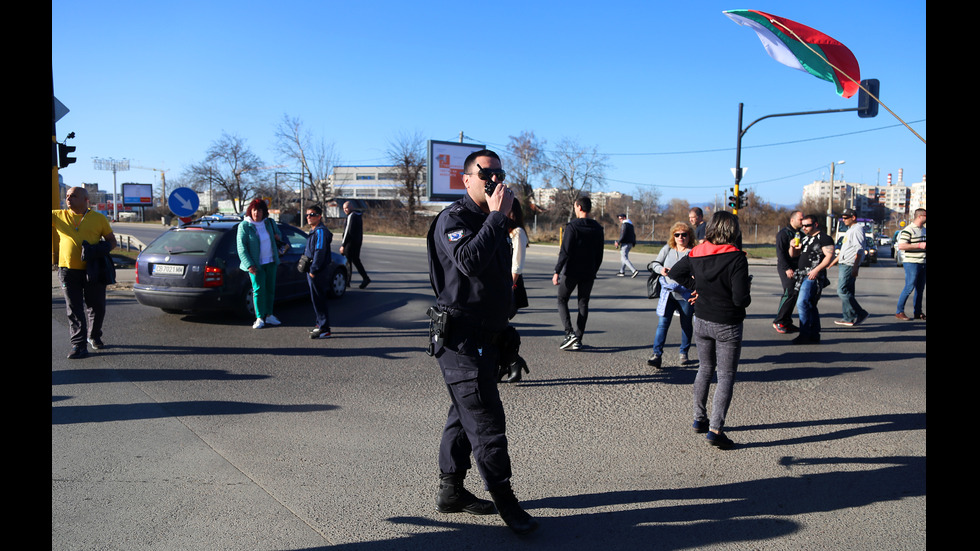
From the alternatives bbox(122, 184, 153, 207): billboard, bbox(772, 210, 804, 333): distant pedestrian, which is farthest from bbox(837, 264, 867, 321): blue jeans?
bbox(122, 184, 153, 207): billboard

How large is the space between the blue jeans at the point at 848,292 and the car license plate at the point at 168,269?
30.6 feet

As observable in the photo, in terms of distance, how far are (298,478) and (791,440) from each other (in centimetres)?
352

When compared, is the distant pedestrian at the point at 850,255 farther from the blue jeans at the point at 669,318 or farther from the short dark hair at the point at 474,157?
the short dark hair at the point at 474,157

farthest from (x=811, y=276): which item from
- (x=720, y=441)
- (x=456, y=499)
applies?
(x=456, y=499)

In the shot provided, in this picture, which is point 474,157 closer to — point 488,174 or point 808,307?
point 488,174

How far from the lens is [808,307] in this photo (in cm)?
795

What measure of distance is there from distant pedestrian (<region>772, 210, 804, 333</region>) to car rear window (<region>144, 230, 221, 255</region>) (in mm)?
8047

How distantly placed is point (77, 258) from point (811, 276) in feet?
28.9

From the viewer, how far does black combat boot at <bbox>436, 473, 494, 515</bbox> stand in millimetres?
3340

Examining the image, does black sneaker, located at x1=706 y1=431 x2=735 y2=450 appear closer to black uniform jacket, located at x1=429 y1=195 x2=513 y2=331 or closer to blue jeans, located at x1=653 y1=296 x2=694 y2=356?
black uniform jacket, located at x1=429 y1=195 x2=513 y2=331

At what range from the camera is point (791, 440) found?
454cm

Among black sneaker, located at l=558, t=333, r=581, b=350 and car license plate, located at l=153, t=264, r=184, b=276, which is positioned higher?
car license plate, located at l=153, t=264, r=184, b=276
